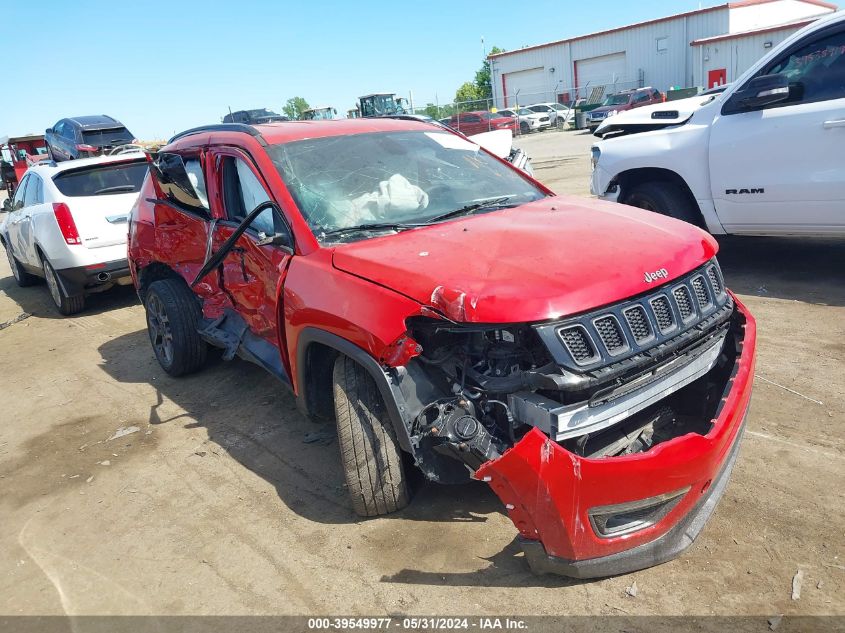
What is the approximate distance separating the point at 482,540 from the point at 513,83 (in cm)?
5231

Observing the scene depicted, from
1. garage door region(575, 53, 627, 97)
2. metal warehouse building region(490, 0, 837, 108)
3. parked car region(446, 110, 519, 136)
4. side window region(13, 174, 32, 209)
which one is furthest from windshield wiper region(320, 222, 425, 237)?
garage door region(575, 53, 627, 97)

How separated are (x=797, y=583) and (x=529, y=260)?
1.57m

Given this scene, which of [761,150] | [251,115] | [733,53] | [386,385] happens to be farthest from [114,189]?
[733,53]

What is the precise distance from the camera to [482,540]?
9.89 ft

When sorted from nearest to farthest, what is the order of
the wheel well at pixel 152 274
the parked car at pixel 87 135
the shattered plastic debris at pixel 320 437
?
the shattered plastic debris at pixel 320 437 < the wheel well at pixel 152 274 < the parked car at pixel 87 135

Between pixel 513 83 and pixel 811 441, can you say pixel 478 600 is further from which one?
pixel 513 83

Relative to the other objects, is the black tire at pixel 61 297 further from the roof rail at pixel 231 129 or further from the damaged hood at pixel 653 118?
the damaged hood at pixel 653 118

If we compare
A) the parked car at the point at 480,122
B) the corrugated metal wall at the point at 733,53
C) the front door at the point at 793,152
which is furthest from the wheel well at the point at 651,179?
the corrugated metal wall at the point at 733,53

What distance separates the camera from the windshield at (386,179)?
12.1 feet

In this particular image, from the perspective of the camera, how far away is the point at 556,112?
1506 inches

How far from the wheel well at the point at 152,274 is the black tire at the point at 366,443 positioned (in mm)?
2902

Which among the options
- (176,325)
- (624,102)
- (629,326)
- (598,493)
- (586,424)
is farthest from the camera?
(624,102)

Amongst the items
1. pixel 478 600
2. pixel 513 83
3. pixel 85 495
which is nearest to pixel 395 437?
pixel 478 600

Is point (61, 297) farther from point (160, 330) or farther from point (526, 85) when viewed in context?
point (526, 85)
